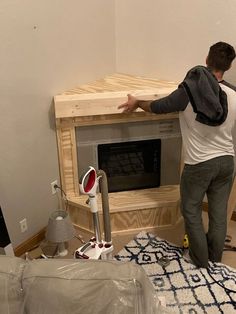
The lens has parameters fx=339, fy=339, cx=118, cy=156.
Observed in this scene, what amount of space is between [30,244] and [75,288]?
1423 mm

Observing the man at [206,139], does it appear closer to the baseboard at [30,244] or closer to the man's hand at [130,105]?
the man's hand at [130,105]

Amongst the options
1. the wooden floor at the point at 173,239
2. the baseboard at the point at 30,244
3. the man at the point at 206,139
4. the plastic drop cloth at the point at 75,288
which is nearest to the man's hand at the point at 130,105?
the man at the point at 206,139

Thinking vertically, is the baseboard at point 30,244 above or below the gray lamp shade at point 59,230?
below

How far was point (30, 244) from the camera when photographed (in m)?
2.51

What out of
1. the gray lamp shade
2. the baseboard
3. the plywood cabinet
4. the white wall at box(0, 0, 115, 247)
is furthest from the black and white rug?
the white wall at box(0, 0, 115, 247)

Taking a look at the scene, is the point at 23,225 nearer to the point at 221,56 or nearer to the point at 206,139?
the point at 206,139

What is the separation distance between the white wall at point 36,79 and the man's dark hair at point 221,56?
1088 mm

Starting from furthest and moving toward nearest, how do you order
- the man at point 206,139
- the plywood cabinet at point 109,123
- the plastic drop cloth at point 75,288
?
the plywood cabinet at point 109,123
the man at point 206,139
the plastic drop cloth at point 75,288

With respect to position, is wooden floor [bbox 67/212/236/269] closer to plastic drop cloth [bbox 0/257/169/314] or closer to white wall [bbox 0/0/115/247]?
white wall [bbox 0/0/115/247]

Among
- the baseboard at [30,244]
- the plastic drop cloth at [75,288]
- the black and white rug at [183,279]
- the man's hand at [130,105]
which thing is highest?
the man's hand at [130,105]

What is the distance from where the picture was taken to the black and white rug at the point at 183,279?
200 cm

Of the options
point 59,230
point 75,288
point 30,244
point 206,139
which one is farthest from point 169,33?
point 75,288

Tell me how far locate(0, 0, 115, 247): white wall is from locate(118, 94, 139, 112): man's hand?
48 cm

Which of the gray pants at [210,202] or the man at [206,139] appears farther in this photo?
the gray pants at [210,202]
